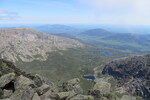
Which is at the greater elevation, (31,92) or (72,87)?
(31,92)

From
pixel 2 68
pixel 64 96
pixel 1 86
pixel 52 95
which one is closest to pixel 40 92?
pixel 52 95

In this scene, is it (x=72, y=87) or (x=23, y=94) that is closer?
(x=23, y=94)

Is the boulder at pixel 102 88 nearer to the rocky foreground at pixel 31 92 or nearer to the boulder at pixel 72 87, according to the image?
the rocky foreground at pixel 31 92

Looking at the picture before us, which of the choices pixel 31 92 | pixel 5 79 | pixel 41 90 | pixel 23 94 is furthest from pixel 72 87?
pixel 5 79

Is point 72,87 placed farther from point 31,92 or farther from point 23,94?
point 23,94

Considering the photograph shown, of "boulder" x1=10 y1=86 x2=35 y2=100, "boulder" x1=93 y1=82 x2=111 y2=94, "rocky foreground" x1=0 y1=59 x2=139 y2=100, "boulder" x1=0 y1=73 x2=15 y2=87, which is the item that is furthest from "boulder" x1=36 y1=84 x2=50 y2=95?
"boulder" x1=93 y1=82 x2=111 y2=94

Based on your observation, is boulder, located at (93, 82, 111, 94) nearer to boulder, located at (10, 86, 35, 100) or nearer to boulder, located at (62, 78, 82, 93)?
boulder, located at (62, 78, 82, 93)

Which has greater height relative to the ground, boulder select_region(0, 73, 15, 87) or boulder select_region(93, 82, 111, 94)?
boulder select_region(0, 73, 15, 87)

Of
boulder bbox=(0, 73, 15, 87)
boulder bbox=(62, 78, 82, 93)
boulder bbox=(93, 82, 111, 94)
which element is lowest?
boulder bbox=(62, 78, 82, 93)

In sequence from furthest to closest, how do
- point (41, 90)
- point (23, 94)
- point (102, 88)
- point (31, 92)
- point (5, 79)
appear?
point (102, 88), point (41, 90), point (5, 79), point (31, 92), point (23, 94)

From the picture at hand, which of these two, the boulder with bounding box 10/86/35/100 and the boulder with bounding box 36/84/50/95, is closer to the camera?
the boulder with bounding box 10/86/35/100

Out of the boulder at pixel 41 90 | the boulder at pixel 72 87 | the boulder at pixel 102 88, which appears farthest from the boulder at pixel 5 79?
the boulder at pixel 102 88

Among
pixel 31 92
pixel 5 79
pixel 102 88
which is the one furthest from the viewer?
pixel 102 88
